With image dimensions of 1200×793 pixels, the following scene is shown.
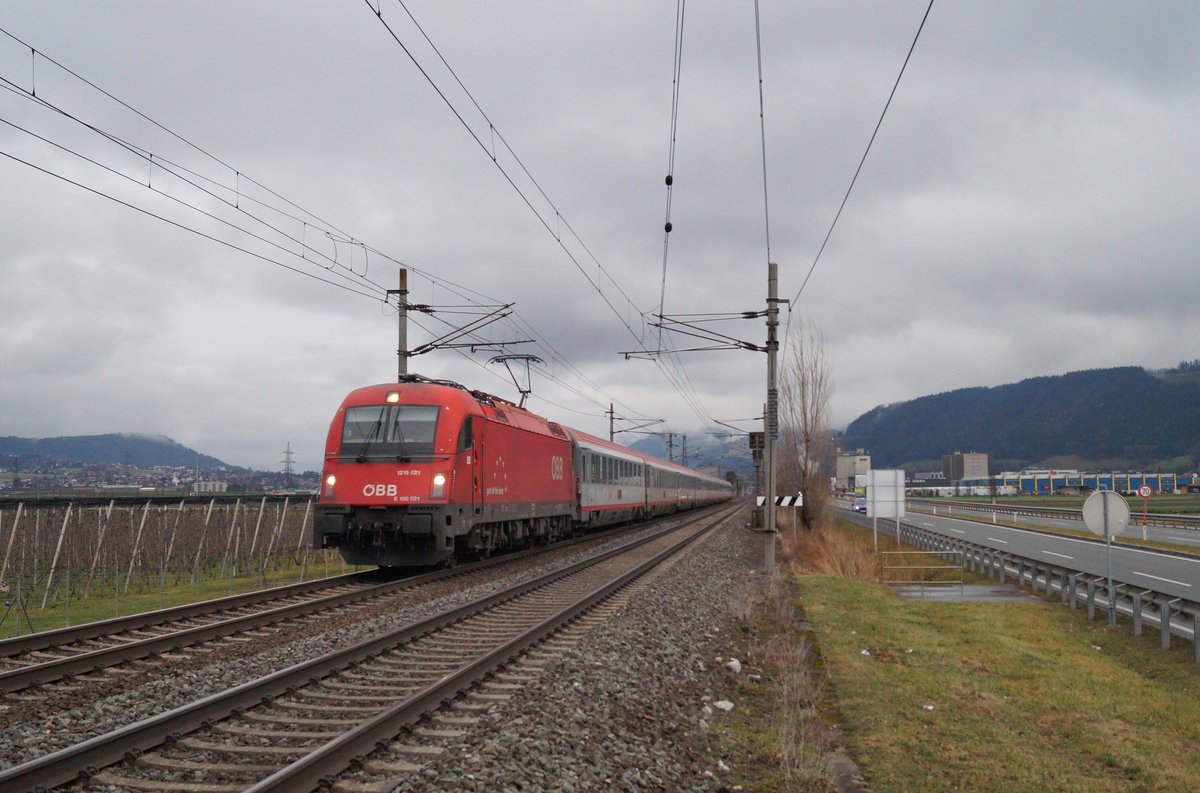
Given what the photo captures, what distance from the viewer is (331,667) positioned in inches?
358

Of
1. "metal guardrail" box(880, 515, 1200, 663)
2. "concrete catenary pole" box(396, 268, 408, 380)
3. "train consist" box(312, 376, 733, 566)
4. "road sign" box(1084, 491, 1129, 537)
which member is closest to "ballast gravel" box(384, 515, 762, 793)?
"train consist" box(312, 376, 733, 566)

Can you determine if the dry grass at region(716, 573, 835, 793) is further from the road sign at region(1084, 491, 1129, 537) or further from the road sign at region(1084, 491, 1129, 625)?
the road sign at region(1084, 491, 1129, 537)

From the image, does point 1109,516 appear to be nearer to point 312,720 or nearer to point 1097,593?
point 1097,593

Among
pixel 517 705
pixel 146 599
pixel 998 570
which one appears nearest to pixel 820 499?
pixel 998 570

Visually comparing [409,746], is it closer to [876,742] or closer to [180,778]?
[180,778]

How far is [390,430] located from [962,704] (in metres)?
11.5

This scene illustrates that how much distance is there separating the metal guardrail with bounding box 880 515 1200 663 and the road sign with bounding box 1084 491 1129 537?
99 centimetres

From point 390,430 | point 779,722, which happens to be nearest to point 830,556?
point 390,430

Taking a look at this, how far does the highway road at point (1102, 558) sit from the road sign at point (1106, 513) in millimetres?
3046

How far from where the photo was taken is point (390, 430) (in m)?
17.8

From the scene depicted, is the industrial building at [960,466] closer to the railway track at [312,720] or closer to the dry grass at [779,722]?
the dry grass at [779,722]

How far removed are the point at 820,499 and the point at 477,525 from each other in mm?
23362

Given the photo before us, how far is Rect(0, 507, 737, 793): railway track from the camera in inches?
233

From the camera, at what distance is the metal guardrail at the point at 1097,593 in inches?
517
